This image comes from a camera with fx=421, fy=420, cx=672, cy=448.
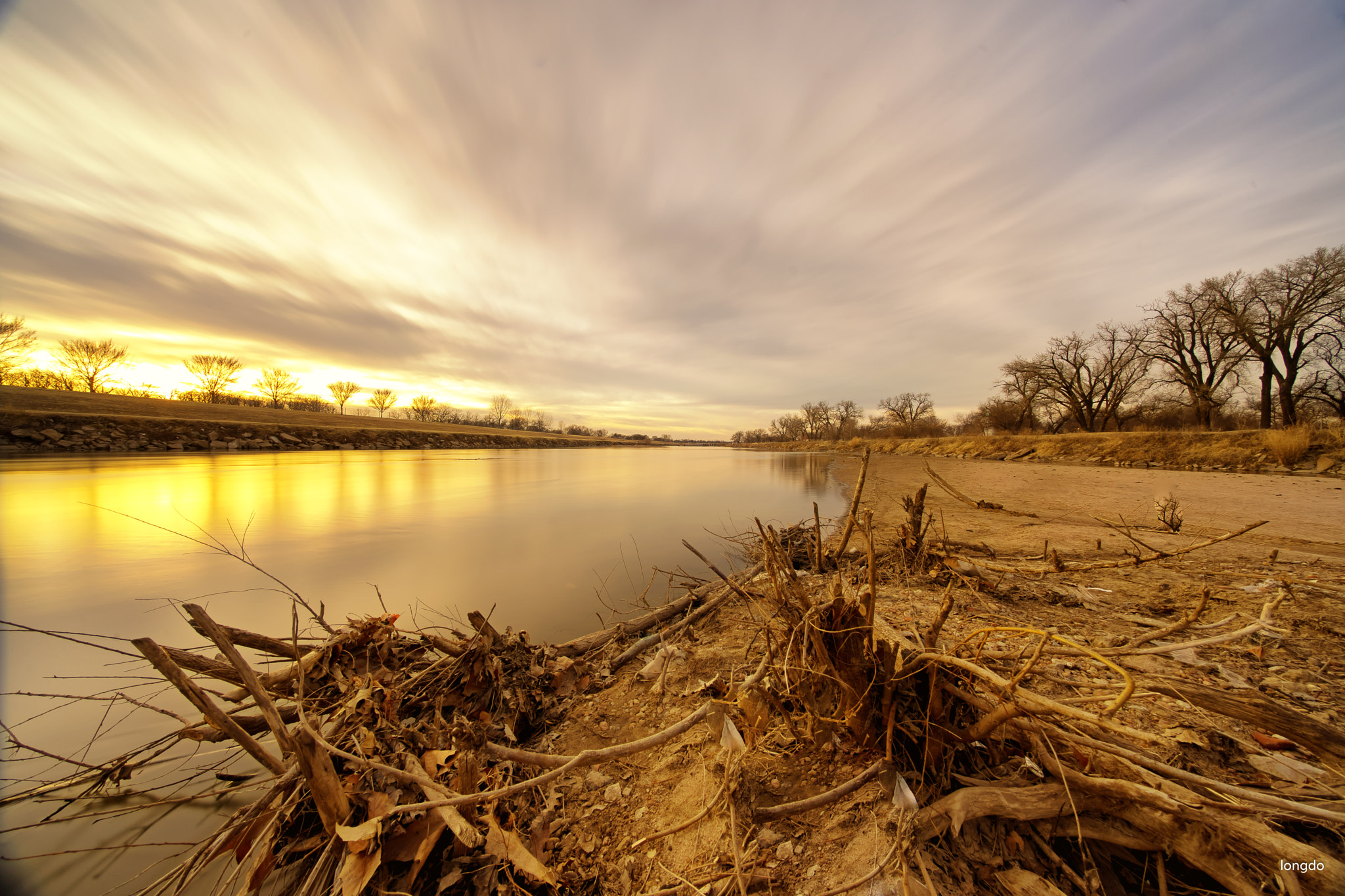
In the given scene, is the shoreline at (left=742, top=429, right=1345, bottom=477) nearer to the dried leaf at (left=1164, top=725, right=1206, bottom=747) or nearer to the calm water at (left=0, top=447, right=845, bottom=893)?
the calm water at (left=0, top=447, right=845, bottom=893)

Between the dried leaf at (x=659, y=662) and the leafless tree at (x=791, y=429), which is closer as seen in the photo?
the dried leaf at (x=659, y=662)

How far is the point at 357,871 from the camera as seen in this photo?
1497 millimetres

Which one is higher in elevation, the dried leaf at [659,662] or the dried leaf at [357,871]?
the dried leaf at [357,871]

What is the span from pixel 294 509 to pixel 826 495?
13.8 meters

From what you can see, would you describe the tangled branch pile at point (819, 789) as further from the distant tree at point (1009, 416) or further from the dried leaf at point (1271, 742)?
the distant tree at point (1009, 416)

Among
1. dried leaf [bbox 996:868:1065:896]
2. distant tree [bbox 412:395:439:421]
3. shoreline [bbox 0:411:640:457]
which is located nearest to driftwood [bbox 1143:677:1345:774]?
dried leaf [bbox 996:868:1065:896]

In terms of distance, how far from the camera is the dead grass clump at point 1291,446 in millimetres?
13562

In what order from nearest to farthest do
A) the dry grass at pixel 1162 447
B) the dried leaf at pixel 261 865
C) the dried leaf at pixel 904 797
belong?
the dried leaf at pixel 904 797 < the dried leaf at pixel 261 865 < the dry grass at pixel 1162 447

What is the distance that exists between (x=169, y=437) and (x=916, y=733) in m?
36.0

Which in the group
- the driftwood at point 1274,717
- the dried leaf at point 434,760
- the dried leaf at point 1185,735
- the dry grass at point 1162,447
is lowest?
the dried leaf at point 434,760

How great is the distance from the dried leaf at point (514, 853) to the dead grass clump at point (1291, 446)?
2372cm

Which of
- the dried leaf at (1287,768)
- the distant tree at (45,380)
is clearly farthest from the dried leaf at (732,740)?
the distant tree at (45,380)

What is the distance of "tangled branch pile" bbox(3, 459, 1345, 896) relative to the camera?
128 cm

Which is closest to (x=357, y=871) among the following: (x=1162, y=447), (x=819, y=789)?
(x=819, y=789)
